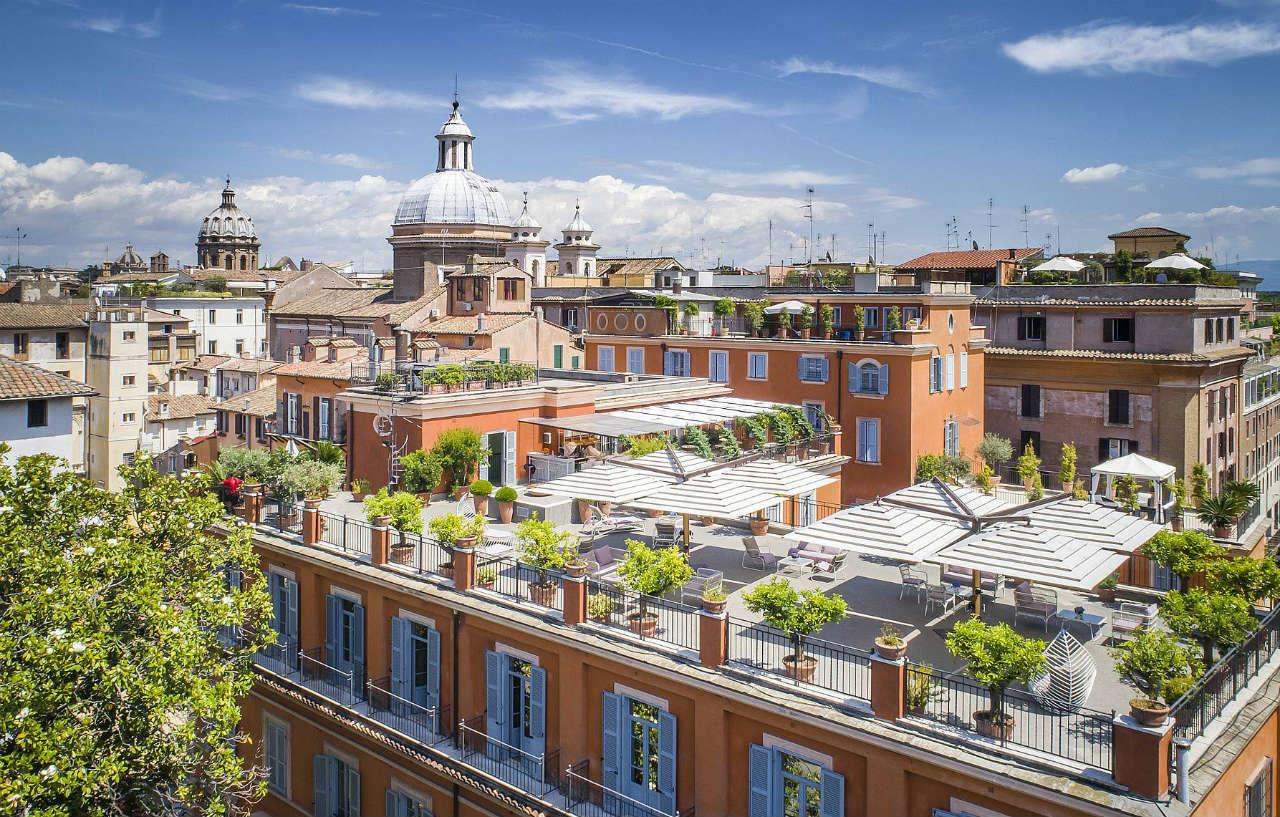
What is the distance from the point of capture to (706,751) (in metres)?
12.7

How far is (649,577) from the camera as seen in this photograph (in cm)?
1359

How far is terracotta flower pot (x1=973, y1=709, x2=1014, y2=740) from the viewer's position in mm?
10513

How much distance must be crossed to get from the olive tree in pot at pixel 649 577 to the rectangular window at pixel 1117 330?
3193cm

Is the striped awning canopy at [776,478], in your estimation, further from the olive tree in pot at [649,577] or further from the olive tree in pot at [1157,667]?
the olive tree in pot at [1157,667]

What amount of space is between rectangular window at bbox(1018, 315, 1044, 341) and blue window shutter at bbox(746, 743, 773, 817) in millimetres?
34589

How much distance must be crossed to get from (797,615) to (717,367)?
25.5 metres

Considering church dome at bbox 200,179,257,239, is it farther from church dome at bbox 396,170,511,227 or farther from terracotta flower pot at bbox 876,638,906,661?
terracotta flower pot at bbox 876,638,906,661

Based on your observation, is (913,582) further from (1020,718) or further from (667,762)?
(667,762)

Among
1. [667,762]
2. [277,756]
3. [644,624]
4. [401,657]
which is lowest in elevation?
[277,756]

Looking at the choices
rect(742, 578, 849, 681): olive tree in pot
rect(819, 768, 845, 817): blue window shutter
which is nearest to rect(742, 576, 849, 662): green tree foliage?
rect(742, 578, 849, 681): olive tree in pot

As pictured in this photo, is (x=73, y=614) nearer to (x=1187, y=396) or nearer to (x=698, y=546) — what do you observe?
(x=698, y=546)

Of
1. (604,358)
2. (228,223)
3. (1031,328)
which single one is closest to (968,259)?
(1031,328)

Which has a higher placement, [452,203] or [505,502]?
[452,203]

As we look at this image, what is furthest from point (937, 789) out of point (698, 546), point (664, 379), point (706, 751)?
point (664, 379)
